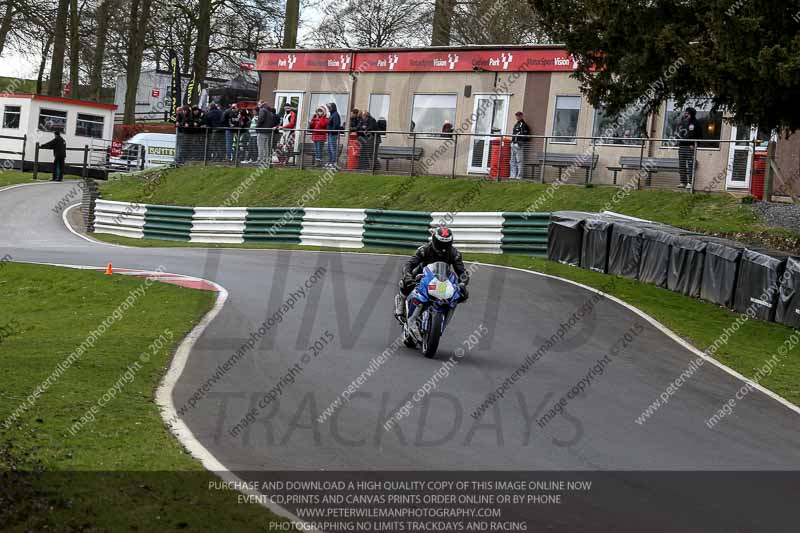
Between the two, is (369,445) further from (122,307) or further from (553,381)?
(122,307)

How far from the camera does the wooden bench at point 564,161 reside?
1095 inches

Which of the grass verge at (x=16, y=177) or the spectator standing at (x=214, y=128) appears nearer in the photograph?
the spectator standing at (x=214, y=128)

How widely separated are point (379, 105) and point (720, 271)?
18.5 metres

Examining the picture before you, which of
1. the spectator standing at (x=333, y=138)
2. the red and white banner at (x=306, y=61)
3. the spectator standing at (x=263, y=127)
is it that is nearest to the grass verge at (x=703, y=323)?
the spectator standing at (x=333, y=138)

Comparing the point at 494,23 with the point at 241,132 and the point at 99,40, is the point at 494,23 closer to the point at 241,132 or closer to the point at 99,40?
the point at 241,132

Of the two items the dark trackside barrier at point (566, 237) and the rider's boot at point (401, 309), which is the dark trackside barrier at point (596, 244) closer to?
the dark trackside barrier at point (566, 237)

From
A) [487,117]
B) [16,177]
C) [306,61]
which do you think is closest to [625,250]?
[487,117]

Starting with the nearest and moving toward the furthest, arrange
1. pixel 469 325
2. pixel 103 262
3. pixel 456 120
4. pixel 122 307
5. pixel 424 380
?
pixel 424 380
pixel 469 325
pixel 122 307
pixel 103 262
pixel 456 120

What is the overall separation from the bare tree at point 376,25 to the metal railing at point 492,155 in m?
17.3

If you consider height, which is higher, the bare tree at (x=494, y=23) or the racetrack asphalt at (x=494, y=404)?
the bare tree at (x=494, y=23)

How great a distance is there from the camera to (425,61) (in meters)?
33.9

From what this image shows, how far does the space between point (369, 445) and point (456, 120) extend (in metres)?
25.4

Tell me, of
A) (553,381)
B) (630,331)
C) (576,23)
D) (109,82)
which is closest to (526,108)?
(576,23)

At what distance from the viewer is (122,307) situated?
1644 cm
